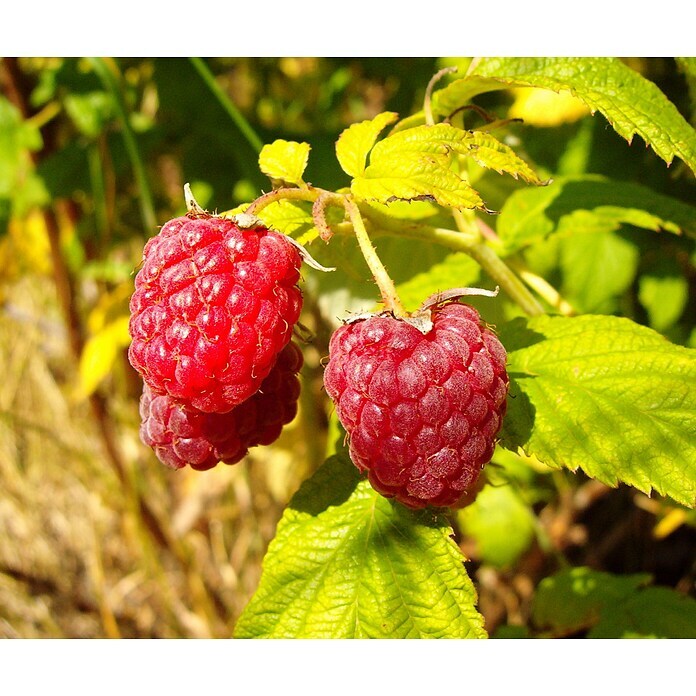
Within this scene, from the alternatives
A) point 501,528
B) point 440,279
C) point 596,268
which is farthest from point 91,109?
point 501,528

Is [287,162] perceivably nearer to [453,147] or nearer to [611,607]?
[453,147]

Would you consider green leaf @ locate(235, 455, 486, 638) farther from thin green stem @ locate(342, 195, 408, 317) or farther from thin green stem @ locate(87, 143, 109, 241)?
thin green stem @ locate(87, 143, 109, 241)

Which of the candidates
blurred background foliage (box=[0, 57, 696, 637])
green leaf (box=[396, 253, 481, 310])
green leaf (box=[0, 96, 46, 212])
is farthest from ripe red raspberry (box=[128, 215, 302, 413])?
green leaf (box=[0, 96, 46, 212])

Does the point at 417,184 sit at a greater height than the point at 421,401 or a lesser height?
greater

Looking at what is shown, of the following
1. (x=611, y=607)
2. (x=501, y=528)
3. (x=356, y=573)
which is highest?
(x=356, y=573)

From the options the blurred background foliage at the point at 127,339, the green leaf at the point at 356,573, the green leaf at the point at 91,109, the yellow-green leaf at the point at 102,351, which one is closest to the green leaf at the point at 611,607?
the blurred background foliage at the point at 127,339

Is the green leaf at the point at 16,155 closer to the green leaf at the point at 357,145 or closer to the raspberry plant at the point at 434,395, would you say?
the raspberry plant at the point at 434,395

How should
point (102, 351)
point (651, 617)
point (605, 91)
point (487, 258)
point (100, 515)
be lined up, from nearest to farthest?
point (605, 91)
point (487, 258)
point (651, 617)
point (102, 351)
point (100, 515)
